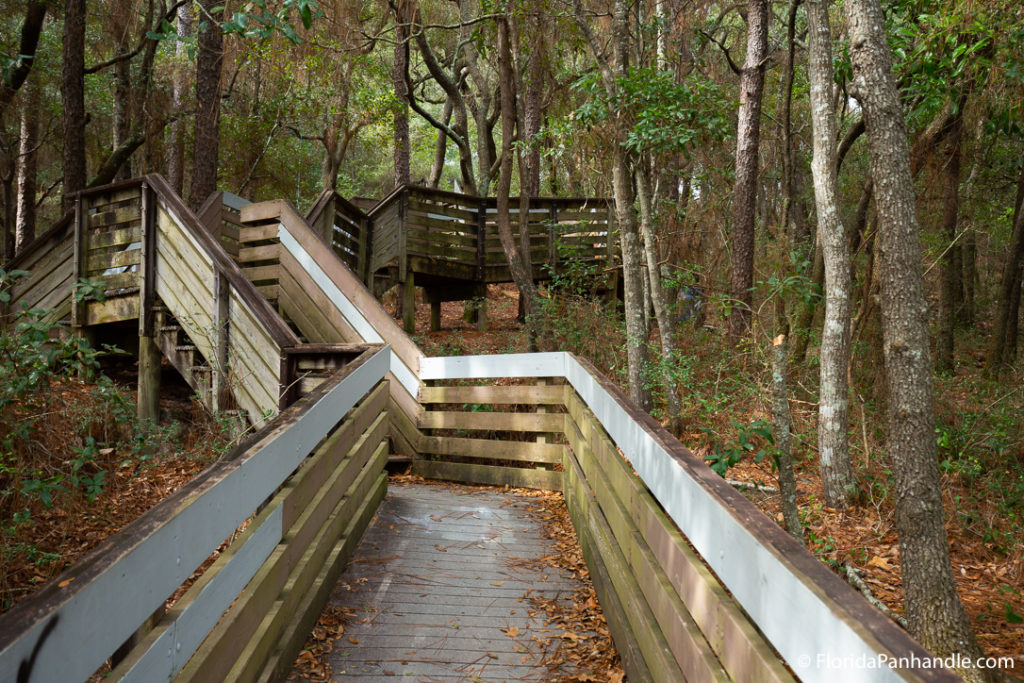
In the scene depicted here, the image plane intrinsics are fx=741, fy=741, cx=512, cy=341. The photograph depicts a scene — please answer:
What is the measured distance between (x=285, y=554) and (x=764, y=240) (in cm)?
1169

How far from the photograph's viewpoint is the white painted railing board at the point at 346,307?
716 centimetres

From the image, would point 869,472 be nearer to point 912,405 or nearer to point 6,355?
point 912,405

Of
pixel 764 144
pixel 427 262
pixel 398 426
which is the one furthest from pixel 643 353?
pixel 764 144

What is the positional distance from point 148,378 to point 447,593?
5289 mm

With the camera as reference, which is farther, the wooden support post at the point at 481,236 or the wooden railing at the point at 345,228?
the wooden support post at the point at 481,236

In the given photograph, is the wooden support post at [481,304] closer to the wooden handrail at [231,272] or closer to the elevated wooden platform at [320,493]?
the elevated wooden platform at [320,493]

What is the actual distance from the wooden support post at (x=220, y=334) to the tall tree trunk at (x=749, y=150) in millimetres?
6821

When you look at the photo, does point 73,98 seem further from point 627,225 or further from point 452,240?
point 627,225

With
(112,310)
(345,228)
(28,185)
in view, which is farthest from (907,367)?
(28,185)

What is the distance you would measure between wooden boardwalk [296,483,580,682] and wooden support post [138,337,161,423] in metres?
3.57

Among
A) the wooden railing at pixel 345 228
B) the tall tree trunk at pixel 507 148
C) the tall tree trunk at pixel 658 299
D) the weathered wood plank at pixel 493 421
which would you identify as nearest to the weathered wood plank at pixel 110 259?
the wooden railing at pixel 345 228

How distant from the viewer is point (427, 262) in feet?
42.8

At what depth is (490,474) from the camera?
6.71 m

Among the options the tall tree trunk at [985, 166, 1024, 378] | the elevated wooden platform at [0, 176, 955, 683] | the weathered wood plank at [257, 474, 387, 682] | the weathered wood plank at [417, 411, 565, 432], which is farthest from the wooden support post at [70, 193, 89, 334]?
the tall tree trunk at [985, 166, 1024, 378]
